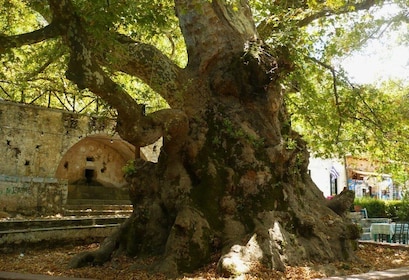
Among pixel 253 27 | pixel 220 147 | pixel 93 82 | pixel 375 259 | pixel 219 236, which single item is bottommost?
pixel 375 259

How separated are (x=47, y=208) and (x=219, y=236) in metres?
9.85

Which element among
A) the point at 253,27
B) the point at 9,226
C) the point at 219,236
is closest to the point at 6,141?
the point at 9,226

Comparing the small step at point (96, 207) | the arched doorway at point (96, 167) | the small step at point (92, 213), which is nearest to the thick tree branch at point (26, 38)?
the small step at point (92, 213)

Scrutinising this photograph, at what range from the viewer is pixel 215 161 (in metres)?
6.88

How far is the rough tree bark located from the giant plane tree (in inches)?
0.7

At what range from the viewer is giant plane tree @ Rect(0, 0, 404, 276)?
5.88 metres

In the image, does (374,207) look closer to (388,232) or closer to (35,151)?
(388,232)

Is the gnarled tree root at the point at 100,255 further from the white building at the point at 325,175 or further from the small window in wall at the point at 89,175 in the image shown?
the white building at the point at 325,175

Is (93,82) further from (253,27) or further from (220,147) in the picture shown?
(253,27)

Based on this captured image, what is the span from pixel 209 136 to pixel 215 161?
0.48 m

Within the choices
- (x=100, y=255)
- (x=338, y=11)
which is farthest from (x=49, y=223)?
(x=338, y=11)

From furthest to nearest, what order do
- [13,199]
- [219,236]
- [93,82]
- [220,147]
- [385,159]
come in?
[13,199] → [385,159] → [220,147] → [219,236] → [93,82]

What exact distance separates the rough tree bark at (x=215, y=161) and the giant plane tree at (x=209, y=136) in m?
0.02

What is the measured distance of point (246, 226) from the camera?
21.2 feet
